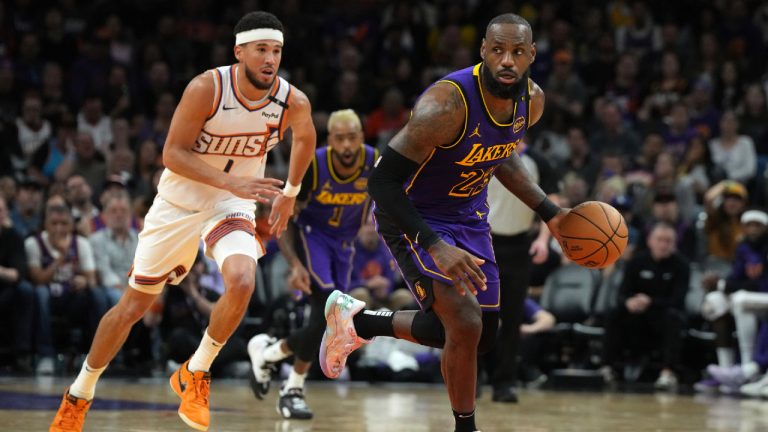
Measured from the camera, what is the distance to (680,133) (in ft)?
48.1

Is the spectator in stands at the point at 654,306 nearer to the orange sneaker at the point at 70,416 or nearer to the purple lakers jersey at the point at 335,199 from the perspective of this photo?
the purple lakers jersey at the point at 335,199

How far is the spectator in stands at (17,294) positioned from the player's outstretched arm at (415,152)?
21.3 feet

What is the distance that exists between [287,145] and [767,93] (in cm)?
627

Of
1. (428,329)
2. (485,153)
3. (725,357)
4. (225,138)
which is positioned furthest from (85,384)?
(725,357)

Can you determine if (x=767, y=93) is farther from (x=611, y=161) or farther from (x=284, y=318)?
(x=284, y=318)

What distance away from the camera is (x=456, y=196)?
583 centimetres

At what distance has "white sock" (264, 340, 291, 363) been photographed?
835cm

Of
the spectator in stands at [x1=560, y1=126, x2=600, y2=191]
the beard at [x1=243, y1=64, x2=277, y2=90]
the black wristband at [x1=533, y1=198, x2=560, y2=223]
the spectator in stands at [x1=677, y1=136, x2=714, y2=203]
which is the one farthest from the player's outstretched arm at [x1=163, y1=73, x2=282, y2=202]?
the spectator in stands at [x1=677, y1=136, x2=714, y2=203]

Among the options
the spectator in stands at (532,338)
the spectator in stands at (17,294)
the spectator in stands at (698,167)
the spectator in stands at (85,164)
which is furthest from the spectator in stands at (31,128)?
the spectator in stands at (698,167)

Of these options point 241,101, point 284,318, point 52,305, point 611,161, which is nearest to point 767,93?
point 611,161

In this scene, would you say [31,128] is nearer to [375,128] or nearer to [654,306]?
[375,128]

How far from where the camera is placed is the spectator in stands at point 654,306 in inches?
465

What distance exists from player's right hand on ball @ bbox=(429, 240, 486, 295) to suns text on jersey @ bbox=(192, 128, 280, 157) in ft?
5.18

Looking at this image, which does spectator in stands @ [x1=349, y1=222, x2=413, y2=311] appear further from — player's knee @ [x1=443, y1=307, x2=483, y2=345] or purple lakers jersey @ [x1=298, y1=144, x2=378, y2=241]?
player's knee @ [x1=443, y1=307, x2=483, y2=345]
